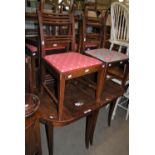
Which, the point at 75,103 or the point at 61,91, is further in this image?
the point at 75,103

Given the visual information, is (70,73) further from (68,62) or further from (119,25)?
(119,25)

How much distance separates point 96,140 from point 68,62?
0.93 meters

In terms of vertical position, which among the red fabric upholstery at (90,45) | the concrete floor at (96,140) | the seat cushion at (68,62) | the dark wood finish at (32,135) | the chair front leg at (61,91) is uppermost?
the red fabric upholstery at (90,45)

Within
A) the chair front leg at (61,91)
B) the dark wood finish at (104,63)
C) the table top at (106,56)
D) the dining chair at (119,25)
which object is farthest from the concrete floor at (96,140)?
the dining chair at (119,25)

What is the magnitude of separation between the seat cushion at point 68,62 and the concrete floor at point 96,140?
827 millimetres

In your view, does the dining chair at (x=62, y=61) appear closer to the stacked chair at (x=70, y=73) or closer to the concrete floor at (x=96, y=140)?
the stacked chair at (x=70, y=73)

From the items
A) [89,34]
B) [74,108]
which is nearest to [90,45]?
[89,34]

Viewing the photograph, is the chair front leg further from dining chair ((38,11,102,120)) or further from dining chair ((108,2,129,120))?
dining chair ((108,2,129,120))

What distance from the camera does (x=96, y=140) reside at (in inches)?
70.0

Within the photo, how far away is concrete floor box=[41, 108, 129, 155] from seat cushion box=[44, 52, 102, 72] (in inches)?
32.5

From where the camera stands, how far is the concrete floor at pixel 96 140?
163cm
